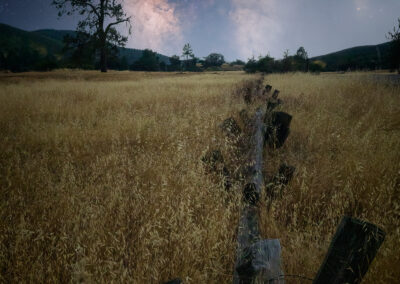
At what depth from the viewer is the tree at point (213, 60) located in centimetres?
Answer: 9588

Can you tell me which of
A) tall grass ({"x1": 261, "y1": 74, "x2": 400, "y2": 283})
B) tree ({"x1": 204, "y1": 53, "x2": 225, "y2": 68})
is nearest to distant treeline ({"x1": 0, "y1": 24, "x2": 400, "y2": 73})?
tree ({"x1": 204, "y1": 53, "x2": 225, "y2": 68})

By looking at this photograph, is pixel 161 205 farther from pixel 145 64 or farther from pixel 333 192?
pixel 145 64

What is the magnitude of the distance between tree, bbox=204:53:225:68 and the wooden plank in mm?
102272

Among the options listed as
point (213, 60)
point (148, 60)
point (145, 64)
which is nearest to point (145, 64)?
point (145, 64)

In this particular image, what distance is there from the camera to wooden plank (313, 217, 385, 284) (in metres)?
0.72

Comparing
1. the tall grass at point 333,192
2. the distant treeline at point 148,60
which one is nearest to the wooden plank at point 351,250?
the tall grass at point 333,192

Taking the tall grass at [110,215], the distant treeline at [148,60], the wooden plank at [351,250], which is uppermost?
the distant treeline at [148,60]

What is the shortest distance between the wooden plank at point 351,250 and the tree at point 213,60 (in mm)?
102272

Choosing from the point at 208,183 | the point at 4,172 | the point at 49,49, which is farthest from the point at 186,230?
the point at 49,49

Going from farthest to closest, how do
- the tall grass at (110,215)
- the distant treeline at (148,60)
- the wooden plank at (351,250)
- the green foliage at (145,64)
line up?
the green foliage at (145,64), the distant treeline at (148,60), the tall grass at (110,215), the wooden plank at (351,250)

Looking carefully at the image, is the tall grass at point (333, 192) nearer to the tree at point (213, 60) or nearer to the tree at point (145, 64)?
the tree at point (145, 64)

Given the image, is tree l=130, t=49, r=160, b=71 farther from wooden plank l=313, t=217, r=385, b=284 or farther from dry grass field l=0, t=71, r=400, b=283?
wooden plank l=313, t=217, r=385, b=284

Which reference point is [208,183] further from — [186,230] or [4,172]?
[4,172]

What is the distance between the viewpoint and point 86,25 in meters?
22.9
